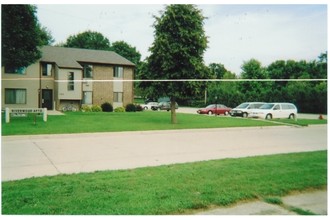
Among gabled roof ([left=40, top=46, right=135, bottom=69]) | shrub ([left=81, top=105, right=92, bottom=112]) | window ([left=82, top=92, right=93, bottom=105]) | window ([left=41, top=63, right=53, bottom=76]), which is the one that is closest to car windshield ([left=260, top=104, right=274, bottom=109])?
shrub ([left=81, top=105, right=92, bottom=112])

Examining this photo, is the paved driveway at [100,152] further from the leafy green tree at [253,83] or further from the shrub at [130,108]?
the leafy green tree at [253,83]

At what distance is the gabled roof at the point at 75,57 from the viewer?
1167 inches

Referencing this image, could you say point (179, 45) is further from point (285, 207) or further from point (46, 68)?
point (46, 68)

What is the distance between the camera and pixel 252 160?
24.7 feet

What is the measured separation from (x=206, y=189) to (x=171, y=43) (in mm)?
13881

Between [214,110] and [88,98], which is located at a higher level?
[88,98]

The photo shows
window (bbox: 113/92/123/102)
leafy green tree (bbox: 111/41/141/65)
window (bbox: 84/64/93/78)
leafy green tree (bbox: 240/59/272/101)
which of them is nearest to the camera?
leafy green tree (bbox: 240/59/272/101)

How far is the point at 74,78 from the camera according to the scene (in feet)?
100

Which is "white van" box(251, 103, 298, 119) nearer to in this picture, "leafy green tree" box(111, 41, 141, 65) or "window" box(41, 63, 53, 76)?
"window" box(41, 63, 53, 76)

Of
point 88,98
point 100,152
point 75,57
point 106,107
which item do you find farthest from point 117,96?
point 100,152

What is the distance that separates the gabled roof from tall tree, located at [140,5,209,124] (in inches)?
552

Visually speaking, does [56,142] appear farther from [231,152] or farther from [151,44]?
[151,44]

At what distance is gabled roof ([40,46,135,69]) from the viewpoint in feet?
97.2

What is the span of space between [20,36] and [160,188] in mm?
13866
